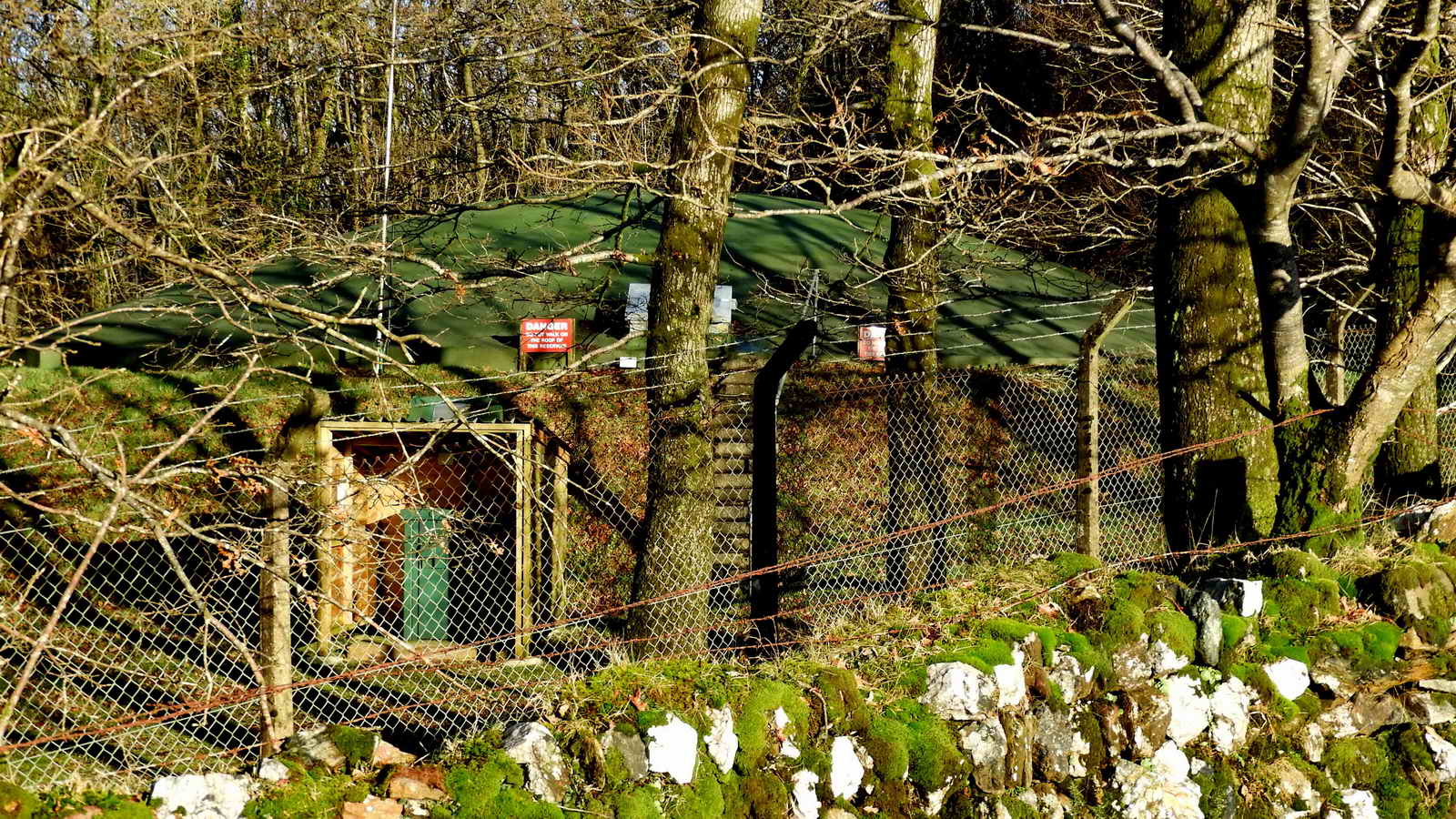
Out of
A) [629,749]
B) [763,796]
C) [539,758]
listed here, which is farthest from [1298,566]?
[539,758]

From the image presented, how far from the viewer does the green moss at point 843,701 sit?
437 centimetres

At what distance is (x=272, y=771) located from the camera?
3.47 m

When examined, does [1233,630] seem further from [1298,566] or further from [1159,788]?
[1159,788]

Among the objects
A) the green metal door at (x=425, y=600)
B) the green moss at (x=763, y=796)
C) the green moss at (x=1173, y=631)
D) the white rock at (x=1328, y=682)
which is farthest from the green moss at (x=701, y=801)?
the green metal door at (x=425, y=600)

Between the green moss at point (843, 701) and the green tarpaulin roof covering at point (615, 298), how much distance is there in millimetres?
4421

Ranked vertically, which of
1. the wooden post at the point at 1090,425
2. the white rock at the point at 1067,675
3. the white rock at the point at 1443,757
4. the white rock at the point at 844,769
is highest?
the wooden post at the point at 1090,425

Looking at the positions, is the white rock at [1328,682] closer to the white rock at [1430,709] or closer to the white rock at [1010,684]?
the white rock at [1430,709]

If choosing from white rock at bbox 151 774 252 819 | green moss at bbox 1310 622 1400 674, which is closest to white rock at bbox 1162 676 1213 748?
green moss at bbox 1310 622 1400 674

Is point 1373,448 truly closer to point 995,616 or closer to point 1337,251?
point 995,616

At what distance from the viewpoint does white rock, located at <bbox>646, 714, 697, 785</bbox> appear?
393cm

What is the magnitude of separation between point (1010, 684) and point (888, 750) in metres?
0.65

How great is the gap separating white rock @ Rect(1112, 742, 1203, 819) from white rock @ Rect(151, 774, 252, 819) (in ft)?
11.1

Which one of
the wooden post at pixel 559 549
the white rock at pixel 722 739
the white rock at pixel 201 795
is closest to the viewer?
the white rock at pixel 201 795

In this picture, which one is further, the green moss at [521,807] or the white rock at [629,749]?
the white rock at [629,749]
